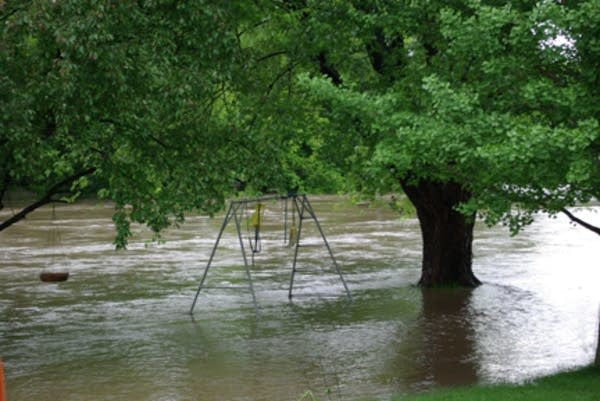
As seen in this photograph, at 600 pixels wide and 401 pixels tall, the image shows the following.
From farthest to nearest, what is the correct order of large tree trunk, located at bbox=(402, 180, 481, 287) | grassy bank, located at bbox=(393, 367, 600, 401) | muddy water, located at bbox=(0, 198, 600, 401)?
large tree trunk, located at bbox=(402, 180, 481, 287), muddy water, located at bbox=(0, 198, 600, 401), grassy bank, located at bbox=(393, 367, 600, 401)

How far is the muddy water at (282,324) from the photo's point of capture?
1299cm

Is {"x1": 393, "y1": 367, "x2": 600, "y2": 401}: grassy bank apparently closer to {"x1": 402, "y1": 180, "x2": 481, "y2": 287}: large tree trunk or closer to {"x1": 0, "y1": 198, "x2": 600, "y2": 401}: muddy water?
{"x1": 0, "y1": 198, "x2": 600, "y2": 401}: muddy water

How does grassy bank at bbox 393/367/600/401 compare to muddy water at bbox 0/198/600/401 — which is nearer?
grassy bank at bbox 393/367/600/401

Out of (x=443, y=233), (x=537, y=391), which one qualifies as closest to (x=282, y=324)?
(x=443, y=233)

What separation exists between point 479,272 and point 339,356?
37.5ft

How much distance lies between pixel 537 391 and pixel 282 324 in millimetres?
7512

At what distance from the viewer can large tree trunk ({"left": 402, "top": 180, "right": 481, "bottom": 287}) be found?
20.4m

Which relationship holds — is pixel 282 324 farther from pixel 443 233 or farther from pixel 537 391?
pixel 537 391

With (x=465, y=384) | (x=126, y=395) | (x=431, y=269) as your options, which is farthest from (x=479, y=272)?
(x=126, y=395)

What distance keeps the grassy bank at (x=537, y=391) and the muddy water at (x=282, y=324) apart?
92 centimetres

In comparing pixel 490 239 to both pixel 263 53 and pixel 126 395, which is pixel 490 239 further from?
pixel 126 395

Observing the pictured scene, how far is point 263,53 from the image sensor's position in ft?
63.9

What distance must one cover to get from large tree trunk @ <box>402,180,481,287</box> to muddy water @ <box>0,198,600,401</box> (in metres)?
0.54

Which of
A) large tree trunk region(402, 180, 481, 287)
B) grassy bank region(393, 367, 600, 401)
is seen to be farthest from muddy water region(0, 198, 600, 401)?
grassy bank region(393, 367, 600, 401)
